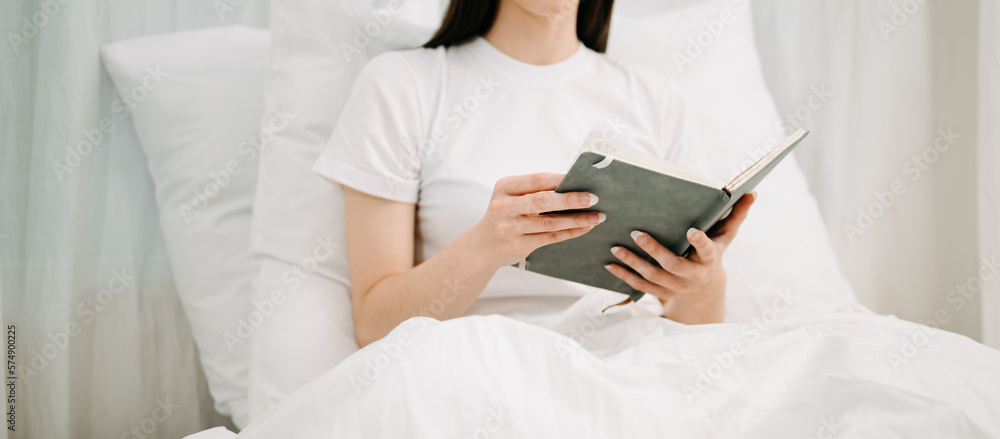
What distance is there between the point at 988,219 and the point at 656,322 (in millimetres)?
765

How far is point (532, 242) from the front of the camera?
748mm

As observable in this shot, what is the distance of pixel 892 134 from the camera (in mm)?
1402

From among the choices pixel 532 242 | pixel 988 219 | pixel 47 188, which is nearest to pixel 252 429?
pixel 532 242

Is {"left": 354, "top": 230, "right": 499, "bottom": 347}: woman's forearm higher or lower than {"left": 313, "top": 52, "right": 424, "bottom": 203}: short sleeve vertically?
lower

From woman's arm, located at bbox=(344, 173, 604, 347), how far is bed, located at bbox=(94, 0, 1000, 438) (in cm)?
8

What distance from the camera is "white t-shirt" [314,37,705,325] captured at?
0.92m

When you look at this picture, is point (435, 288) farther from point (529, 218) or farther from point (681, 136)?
point (681, 136)

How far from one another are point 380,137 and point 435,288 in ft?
0.79

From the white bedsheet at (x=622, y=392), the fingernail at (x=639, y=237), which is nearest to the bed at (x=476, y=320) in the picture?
the white bedsheet at (x=622, y=392)

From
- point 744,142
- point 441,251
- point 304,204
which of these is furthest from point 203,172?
point 744,142

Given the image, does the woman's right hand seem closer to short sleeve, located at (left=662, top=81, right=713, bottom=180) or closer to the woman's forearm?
the woman's forearm

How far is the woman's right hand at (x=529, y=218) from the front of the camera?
0.67 metres

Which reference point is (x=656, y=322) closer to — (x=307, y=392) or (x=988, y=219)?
(x=307, y=392)

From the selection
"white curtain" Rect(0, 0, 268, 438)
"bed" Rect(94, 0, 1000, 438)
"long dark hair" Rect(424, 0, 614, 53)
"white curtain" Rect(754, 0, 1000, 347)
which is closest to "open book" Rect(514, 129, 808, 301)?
"bed" Rect(94, 0, 1000, 438)
